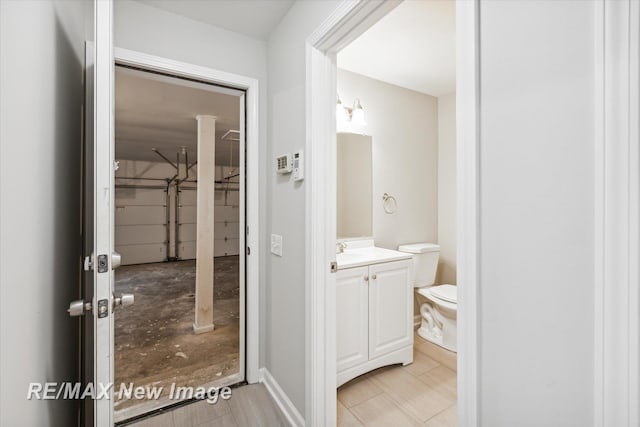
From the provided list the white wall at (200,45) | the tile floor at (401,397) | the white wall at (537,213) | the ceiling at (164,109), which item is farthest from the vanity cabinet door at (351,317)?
the ceiling at (164,109)

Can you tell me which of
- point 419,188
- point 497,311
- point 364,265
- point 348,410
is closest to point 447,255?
point 419,188

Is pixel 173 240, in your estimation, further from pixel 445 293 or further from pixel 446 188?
pixel 445 293

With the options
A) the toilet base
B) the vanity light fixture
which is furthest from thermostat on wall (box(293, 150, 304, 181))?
the toilet base

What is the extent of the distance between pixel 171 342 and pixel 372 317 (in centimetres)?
198

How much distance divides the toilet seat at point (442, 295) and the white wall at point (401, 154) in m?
0.54

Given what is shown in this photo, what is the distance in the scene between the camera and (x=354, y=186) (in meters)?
2.69

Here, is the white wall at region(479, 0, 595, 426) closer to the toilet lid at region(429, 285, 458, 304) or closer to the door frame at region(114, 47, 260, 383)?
the door frame at region(114, 47, 260, 383)

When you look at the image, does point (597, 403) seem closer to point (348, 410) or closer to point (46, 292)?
point (46, 292)

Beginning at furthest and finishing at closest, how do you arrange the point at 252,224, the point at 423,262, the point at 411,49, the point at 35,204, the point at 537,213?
1. the point at 423,262
2. the point at 411,49
3. the point at 252,224
4. the point at 35,204
5. the point at 537,213

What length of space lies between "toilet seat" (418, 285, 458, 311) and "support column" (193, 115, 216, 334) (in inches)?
85.9

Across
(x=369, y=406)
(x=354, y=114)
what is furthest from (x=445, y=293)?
(x=354, y=114)

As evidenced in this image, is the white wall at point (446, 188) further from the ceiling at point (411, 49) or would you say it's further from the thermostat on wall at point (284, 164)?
the thermostat on wall at point (284, 164)

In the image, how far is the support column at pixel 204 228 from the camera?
2939mm

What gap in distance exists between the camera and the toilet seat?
96.3 inches
